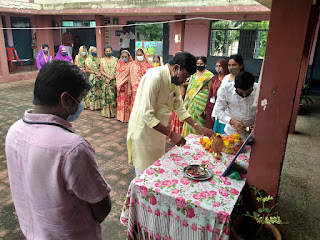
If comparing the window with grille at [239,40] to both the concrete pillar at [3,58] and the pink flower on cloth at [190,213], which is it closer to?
the concrete pillar at [3,58]

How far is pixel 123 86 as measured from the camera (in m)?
6.19

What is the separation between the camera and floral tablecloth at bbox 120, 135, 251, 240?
1.69 meters

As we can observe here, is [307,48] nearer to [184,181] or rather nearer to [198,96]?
[198,96]

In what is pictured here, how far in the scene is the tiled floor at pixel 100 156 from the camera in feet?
8.80

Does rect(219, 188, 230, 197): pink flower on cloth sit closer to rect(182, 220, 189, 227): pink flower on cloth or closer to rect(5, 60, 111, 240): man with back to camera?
rect(182, 220, 189, 227): pink flower on cloth

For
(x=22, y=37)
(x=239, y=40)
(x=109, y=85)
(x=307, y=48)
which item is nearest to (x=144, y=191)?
(x=307, y=48)

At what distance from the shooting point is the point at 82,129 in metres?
5.60

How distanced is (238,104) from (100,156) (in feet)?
8.21

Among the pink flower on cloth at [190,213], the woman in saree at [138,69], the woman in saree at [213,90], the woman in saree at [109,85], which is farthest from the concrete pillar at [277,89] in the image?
the woman in saree at [109,85]

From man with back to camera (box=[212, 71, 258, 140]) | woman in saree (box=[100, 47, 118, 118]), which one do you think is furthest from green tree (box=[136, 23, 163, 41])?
man with back to camera (box=[212, 71, 258, 140])

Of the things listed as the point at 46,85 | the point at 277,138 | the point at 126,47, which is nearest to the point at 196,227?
the point at 277,138

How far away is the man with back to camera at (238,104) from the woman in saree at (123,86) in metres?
3.53

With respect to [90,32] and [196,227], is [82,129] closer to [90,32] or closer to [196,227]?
[196,227]

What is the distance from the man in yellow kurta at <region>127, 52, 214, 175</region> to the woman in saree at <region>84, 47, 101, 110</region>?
4.61m
